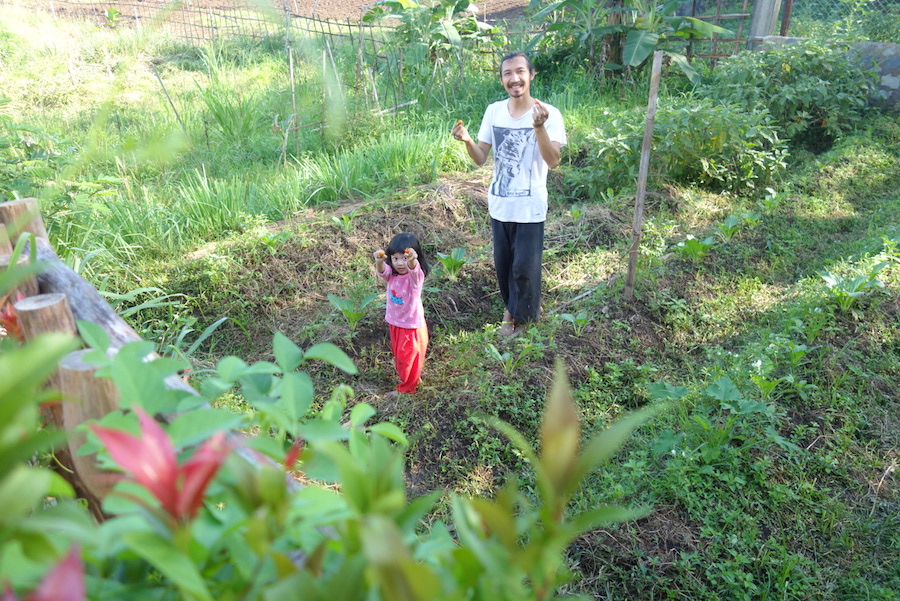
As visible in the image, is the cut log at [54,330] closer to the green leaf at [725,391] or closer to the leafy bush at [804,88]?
the green leaf at [725,391]

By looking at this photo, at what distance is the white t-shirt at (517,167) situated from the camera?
331 centimetres

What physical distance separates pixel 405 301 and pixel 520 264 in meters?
0.72

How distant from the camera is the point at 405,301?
10.3 ft

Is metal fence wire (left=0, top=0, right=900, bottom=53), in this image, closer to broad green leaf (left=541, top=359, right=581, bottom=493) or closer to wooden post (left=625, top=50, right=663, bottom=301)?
wooden post (left=625, top=50, right=663, bottom=301)

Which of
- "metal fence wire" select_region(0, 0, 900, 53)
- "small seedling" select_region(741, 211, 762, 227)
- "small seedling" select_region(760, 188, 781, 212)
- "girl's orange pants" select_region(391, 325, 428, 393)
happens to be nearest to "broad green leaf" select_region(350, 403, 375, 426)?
"girl's orange pants" select_region(391, 325, 428, 393)

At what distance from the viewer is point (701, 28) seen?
714cm

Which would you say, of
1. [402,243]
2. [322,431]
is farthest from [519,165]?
[322,431]

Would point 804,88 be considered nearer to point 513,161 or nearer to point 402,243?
point 513,161

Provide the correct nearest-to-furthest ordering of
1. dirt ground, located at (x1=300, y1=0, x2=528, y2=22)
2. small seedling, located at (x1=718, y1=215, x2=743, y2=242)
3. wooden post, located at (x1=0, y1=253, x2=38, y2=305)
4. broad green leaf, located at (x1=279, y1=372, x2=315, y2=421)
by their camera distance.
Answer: broad green leaf, located at (x1=279, y1=372, x2=315, y2=421) → wooden post, located at (x1=0, y1=253, x2=38, y2=305) → small seedling, located at (x1=718, y1=215, x2=743, y2=242) → dirt ground, located at (x1=300, y1=0, x2=528, y2=22)

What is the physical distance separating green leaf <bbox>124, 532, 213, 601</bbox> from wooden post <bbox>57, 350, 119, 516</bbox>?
23.3 inches

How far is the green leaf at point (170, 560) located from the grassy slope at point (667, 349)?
1.90 meters

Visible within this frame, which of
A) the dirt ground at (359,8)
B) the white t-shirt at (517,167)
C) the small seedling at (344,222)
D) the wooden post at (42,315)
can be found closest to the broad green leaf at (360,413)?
the wooden post at (42,315)

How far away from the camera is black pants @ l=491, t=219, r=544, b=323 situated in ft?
11.3

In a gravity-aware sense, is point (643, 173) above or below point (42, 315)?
below
